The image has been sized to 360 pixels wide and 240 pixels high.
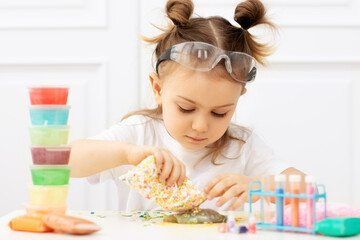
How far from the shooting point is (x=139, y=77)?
1918mm

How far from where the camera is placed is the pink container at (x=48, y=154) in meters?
0.94

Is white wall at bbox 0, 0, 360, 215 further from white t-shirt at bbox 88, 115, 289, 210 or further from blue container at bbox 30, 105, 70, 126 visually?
blue container at bbox 30, 105, 70, 126

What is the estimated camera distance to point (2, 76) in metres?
1.95

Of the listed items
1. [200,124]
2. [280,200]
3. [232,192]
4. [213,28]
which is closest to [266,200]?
[280,200]

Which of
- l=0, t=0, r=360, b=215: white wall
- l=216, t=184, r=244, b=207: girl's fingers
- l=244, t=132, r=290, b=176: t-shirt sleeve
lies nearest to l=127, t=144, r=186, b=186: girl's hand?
l=216, t=184, r=244, b=207: girl's fingers

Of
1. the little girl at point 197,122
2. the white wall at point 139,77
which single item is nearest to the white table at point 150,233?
the little girl at point 197,122

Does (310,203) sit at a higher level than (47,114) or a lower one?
lower

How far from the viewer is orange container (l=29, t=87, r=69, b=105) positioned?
0.94 meters

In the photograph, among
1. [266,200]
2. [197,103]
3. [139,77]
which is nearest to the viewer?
[266,200]

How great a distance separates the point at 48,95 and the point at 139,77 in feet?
3.23

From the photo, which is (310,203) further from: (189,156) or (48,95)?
(189,156)

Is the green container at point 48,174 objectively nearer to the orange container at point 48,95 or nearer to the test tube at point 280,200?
the orange container at point 48,95

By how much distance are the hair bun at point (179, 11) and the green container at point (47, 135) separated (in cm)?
57

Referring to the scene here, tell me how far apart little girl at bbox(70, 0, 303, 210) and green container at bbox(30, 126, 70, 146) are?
0.21 m
